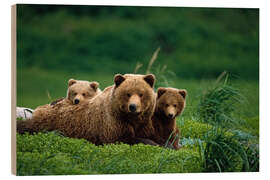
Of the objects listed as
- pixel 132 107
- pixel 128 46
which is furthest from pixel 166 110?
pixel 128 46

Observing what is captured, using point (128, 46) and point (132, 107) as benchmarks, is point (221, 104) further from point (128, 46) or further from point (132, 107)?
point (128, 46)

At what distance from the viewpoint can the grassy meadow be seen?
761 cm

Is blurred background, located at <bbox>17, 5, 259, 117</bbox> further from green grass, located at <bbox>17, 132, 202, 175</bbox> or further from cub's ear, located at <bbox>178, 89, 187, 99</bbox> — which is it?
cub's ear, located at <bbox>178, 89, 187, 99</bbox>

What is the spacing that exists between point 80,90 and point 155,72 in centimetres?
221

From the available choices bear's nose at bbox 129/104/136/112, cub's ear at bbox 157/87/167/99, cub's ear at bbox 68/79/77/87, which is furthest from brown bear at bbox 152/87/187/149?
cub's ear at bbox 68/79/77/87

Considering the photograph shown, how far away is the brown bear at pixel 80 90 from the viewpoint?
8.20 m

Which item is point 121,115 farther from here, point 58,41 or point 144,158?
point 58,41

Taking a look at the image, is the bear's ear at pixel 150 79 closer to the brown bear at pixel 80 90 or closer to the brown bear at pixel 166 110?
the brown bear at pixel 166 110

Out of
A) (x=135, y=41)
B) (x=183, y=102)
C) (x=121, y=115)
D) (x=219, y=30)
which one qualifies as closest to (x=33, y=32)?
(x=121, y=115)

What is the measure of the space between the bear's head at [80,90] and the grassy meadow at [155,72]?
0.99 ft

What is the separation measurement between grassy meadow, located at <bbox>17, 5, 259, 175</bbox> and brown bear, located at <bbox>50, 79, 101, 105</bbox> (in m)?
0.29

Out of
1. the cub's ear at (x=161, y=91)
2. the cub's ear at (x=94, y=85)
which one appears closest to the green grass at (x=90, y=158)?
the cub's ear at (x=161, y=91)

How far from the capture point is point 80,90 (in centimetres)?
822

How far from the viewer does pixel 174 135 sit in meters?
8.13
